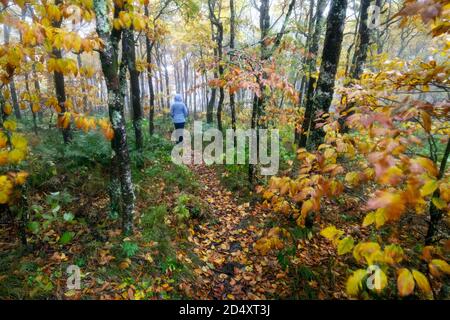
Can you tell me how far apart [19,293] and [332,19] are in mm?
6075

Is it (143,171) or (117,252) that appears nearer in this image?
(117,252)

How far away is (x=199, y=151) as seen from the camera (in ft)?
39.1

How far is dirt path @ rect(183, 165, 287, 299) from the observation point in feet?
13.9

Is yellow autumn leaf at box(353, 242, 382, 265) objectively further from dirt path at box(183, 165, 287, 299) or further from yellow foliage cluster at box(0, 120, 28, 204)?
yellow foliage cluster at box(0, 120, 28, 204)

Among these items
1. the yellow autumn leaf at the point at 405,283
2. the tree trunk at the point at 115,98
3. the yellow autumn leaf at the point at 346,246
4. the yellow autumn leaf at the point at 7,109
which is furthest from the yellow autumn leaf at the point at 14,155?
the yellow autumn leaf at the point at 405,283

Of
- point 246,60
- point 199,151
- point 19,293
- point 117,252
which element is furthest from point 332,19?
point 199,151

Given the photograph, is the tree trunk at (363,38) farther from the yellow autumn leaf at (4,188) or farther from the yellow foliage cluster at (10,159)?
the yellow autumn leaf at (4,188)

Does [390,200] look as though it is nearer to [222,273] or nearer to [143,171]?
[222,273]

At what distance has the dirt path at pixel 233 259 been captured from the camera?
13.9ft

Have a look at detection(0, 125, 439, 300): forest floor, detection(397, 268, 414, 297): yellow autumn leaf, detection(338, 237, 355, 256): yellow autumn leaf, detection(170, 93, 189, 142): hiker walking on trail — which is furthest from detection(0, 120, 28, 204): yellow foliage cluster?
detection(170, 93, 189, 142): hiker walking on trail

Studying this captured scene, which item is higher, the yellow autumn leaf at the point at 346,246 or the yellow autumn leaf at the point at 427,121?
the yellow autumn leaf at the point at 427,121

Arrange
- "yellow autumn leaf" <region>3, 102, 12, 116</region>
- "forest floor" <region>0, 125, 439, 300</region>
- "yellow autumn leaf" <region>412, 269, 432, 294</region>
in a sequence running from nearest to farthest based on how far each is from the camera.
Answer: "yellow autumn leaf" <region>412, 269, 432, 294</region>, "yellow autumn leaf" <region>3, 102, 12, 116</region>, "forest floor" <region>0, 125, 439, 300</region>

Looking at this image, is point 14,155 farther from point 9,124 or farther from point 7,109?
point 7,109

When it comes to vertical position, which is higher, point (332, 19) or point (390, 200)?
point (332, 19)
